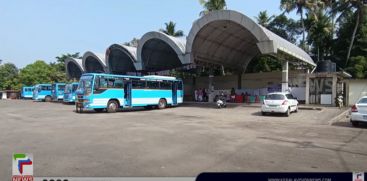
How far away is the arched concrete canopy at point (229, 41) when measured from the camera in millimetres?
22719

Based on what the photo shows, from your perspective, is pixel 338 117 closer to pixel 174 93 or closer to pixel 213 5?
pixel 174 93

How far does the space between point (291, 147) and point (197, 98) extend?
2836 centimetres

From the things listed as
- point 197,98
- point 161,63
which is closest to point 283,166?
point 197,98

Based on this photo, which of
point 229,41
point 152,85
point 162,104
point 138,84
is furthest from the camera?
point 229,41

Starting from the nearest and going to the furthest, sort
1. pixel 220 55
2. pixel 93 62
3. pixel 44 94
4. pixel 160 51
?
1. pixel 220 55
2. pixel 160 51
3. pixel 44 94
4. pixel 93 62

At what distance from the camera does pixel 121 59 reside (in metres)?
42.7

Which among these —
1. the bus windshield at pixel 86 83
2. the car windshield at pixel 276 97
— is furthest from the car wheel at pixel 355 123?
the bus windshield at pixel 86 83

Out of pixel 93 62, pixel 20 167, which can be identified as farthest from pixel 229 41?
pixel 20 167

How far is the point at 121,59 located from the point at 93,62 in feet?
23.3

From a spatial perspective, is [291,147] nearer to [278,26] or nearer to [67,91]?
[67,91]

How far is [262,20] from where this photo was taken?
164 feet

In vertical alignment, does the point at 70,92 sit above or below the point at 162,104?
above

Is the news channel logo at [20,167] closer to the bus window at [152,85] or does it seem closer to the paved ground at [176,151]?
the paved ground at [176,151]

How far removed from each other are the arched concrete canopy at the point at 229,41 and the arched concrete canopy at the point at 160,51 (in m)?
2.42
